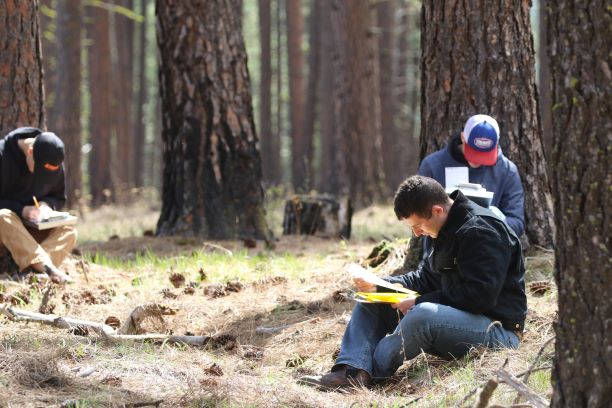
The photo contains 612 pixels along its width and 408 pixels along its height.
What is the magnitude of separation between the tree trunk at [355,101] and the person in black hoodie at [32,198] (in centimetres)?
824

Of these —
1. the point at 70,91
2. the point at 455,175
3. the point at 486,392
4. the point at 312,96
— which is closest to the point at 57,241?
the point at 455,175

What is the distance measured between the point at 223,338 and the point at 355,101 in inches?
409

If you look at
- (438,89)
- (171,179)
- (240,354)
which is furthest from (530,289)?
(171,179)

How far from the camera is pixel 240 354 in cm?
568

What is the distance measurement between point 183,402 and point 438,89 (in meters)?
3.85

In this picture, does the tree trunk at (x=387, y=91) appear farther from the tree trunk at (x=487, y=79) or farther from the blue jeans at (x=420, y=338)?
the blue jeans at (x=420, y=338)

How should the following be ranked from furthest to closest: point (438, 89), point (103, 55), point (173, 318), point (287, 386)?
1. point (103, 55)
2. point (438, 89)
3. point (173, 318)
4. point (287, 386)

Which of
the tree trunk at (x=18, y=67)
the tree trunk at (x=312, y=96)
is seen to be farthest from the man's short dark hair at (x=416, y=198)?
the tree trunk at (x=312, y=96)

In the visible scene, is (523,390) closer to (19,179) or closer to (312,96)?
(19,179)

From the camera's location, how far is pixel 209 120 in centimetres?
1002

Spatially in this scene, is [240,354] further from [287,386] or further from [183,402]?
[183,402]

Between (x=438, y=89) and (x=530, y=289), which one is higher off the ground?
(x=438, y=89)

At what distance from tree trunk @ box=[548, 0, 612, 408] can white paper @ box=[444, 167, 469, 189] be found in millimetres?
3257

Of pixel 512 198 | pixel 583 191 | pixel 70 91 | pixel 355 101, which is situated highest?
pixel 70 91
